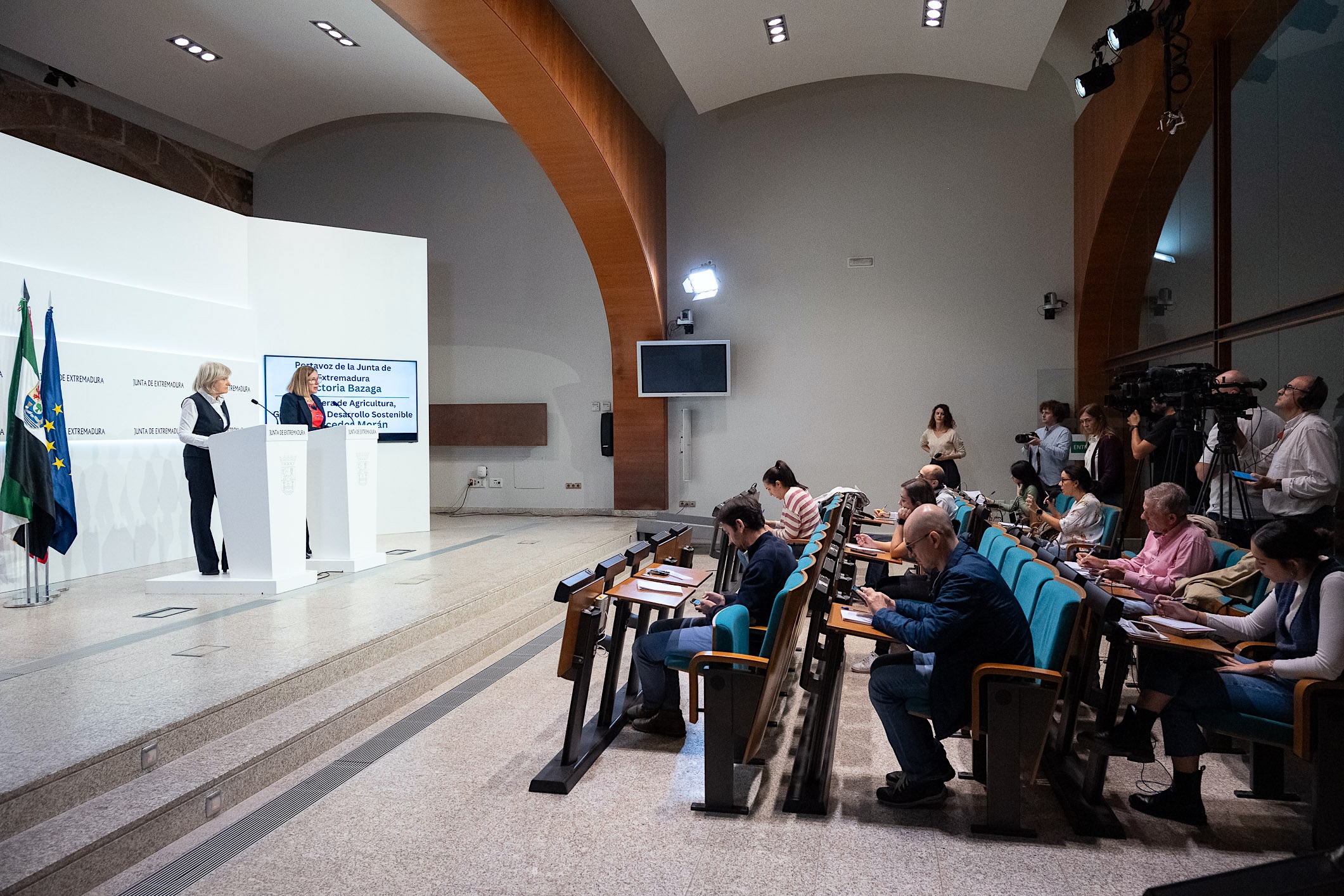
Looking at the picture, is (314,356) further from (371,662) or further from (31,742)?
(31,742)

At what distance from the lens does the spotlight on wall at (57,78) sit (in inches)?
336

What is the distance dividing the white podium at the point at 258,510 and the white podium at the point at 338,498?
2.15 feet

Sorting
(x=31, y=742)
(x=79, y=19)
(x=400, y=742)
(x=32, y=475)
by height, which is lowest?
(x=400, y=742)

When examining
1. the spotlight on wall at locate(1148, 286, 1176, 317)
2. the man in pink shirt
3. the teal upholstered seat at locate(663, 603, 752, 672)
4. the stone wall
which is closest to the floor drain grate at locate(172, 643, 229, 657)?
the teal upholstered seat at locate(663, 603, 752, 672)

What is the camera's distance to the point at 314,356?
855cm

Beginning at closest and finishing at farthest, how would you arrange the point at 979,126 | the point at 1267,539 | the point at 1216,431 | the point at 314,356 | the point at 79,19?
1. the point at 1267,539
2. the point at 1216,431
3. the point at 79,19
4. the point at 314,356
5. the point at 979,126

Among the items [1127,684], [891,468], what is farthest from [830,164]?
[1127,684]

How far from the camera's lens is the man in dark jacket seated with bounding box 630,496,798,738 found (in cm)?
348

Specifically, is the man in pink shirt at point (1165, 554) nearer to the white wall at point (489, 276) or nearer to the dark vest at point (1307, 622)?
the dark vest at point (1307, 622)

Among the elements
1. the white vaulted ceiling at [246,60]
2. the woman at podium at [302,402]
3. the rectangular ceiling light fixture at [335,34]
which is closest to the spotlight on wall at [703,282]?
the white vaulted ceiling at [246,60]

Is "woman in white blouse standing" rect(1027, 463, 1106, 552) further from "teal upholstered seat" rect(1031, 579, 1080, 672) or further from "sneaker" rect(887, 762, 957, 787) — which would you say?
"sneaker" rect(887, 762, 957, 787)

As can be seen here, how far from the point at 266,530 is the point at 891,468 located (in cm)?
674

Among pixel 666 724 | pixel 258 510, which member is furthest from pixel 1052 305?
pixel 258 510

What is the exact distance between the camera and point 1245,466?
15.8 feet
